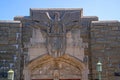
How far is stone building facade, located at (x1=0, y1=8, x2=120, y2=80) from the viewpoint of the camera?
12070 mm

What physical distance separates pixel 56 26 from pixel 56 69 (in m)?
1.80

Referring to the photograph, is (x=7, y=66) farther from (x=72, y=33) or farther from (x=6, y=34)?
(x=72, y=33)

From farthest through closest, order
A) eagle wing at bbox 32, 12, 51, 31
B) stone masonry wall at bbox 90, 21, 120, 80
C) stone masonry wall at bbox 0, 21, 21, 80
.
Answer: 1. eagle wing at bbox 32, 12, 51, 31
2. stone masonry wall at bbox 0, 21, 21, 80
3. stone masonry wall at bbox 90, 21, 120, 80

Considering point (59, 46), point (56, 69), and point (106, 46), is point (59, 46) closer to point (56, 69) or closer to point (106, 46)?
point (56, 69)

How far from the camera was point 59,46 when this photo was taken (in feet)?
Answer: 39.9

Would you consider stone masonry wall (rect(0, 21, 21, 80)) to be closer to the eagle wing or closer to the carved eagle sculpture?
the eagle wing

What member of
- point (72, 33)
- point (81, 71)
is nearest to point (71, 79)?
point (81, 71)

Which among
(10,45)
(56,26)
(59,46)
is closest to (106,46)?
(59,46)

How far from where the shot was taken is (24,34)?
40.8ft

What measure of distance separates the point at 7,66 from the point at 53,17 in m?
2.84

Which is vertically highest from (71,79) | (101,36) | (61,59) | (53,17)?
(53,17)

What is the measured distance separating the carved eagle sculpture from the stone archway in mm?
369

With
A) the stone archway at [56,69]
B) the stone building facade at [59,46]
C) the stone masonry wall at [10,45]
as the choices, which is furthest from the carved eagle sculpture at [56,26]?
the stone masonry wall at [10,45]

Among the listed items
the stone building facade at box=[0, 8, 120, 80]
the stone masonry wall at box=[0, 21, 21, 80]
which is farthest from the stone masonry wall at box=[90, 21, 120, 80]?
the stone masonry wall at box=[0, 21, 21, 80]
